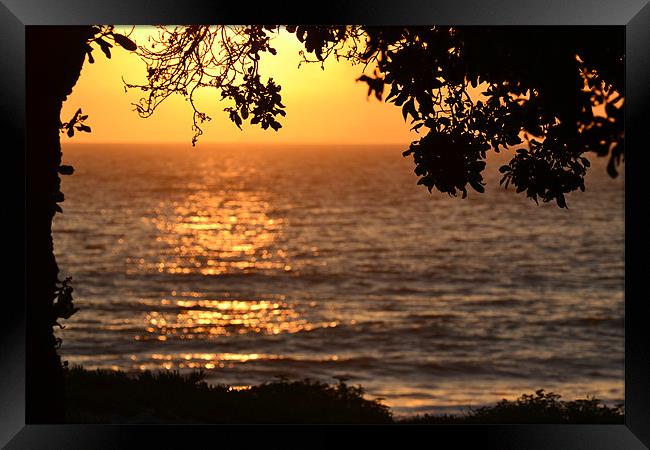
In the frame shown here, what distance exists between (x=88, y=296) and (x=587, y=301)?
90.6 feet

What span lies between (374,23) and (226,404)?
7.58 m

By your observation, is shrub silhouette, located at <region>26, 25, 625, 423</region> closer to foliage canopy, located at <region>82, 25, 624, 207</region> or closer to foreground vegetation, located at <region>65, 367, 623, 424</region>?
foliage canopy, located at <region>82, 25, 624, 207</region>

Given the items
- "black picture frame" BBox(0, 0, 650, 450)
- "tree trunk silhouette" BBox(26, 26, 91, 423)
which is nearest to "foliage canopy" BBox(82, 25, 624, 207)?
"tree trunk silhouette" BBox(26, 26, 91, 423)

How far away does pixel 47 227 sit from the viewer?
9.38 meters

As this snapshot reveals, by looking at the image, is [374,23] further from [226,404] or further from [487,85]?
[226,404]

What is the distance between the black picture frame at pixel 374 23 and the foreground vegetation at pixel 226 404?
14.7 feet

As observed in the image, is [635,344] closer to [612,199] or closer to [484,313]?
[484,313]

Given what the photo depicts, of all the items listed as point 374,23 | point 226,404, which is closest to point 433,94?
point 374,23

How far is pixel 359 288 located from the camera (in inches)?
2227

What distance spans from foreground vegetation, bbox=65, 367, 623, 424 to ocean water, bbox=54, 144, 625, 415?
15634mm

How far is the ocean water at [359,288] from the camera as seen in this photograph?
127ft

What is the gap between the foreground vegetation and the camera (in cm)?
1147

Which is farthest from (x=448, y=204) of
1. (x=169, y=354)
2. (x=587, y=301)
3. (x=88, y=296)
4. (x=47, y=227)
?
(x=47, y=227)

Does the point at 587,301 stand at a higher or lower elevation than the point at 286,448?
lower
